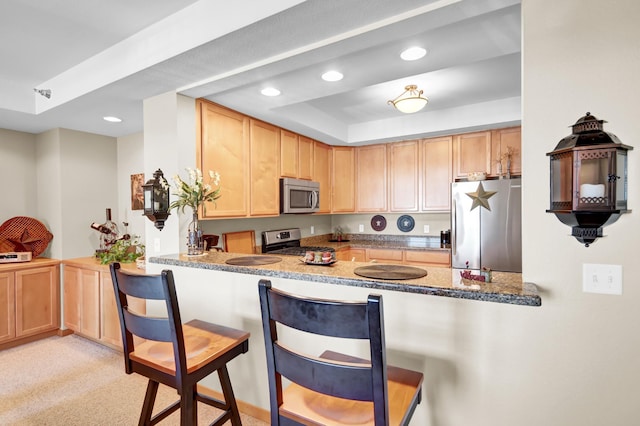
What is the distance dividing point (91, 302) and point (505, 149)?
4.77 meters

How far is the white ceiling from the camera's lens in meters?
1.64

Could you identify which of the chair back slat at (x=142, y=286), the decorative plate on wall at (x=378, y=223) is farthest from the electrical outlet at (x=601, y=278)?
the decorative plate on wall at (x=378, y=223)

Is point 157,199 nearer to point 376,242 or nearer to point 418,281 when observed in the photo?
point 418,281

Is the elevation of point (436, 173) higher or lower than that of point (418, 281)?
higher

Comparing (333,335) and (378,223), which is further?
(378,223)

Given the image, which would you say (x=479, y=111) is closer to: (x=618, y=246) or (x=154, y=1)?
(x=618, y=246)

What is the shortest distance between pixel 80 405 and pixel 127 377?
1.34 ft

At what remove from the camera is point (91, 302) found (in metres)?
3.30

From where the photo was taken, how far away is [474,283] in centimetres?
149

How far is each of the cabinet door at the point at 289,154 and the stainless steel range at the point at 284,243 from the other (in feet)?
2.56

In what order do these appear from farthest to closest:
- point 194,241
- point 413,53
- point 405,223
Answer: point 405,223, point 194,241, point 413,53

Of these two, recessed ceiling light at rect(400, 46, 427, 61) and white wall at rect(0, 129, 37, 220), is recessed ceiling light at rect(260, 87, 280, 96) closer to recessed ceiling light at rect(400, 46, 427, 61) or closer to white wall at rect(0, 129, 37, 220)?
recessed ceiling light at rect(400, 46, 427, 61)

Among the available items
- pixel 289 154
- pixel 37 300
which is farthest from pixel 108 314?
pixel 289 154

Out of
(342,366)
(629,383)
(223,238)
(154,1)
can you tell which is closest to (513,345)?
(629,383)
